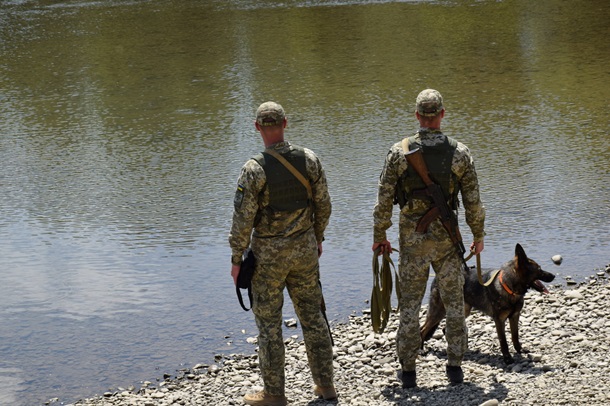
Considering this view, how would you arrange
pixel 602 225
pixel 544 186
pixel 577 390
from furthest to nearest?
pixel 544 186 < pixel 602 225 < pixel 577 390

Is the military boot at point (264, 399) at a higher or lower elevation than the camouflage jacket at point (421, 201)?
lower

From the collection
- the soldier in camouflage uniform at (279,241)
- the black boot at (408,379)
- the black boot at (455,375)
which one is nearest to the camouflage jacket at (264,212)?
the soldier in camouflage uniform at (279,241)

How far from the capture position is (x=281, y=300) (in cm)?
546

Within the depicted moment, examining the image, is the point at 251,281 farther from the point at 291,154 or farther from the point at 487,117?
the point at 487,117

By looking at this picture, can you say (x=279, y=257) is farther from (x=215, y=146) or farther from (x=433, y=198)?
(x=215, y=146)

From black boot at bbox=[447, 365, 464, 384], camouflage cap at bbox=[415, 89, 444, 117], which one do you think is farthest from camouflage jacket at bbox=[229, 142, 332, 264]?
black boot at bbox=[447, 365, 464, 384]

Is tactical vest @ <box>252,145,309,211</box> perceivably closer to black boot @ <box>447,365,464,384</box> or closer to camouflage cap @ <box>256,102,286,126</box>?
camouflage cap @ <box>256,102,286,126</box>

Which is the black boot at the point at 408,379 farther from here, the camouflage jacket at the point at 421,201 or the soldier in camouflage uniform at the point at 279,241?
the camouflage jacket at the point at 421,201

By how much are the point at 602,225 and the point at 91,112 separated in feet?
25.3

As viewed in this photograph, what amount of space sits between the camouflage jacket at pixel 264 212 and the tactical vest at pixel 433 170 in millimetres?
458

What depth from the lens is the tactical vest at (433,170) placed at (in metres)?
5.46

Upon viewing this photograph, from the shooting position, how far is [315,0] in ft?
77.7

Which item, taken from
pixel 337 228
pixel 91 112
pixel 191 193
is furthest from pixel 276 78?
pixel 337 228

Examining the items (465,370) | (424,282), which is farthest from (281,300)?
(465,370)
